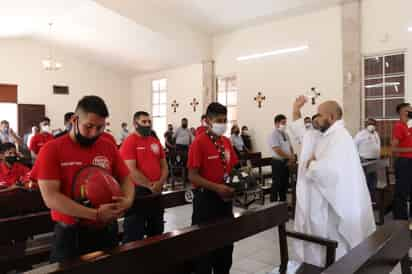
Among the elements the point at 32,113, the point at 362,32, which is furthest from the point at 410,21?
the point at 32,113

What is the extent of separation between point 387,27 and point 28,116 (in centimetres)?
1218

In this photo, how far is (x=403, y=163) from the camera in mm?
5148

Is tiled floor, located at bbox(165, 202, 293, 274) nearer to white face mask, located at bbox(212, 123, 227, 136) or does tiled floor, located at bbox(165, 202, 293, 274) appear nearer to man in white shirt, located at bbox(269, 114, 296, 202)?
man in white shirt, located at bbox(269, 114, 296, 202)

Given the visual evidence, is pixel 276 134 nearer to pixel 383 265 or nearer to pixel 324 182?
pixel 324 182

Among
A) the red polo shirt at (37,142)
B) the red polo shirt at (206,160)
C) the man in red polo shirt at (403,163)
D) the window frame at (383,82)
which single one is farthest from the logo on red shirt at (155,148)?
the window frame at (383,82)

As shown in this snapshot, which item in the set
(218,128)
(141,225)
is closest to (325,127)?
(218,128)

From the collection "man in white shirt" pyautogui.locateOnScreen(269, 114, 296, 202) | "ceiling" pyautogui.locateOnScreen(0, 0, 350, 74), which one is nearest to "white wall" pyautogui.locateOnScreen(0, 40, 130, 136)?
"ceiling" pyautogui.locateOnScreen(0, 0, 350, 74)

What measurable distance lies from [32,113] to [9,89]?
3.79 ft

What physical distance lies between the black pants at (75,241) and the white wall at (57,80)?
1385 centimetres

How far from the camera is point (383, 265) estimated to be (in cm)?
188

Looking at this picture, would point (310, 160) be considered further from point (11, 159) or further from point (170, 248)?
point (11, 159)

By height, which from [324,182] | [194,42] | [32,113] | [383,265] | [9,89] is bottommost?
[383,265]

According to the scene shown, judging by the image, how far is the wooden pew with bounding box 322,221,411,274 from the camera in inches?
63.4

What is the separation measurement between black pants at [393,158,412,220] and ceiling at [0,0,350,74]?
198 inches
